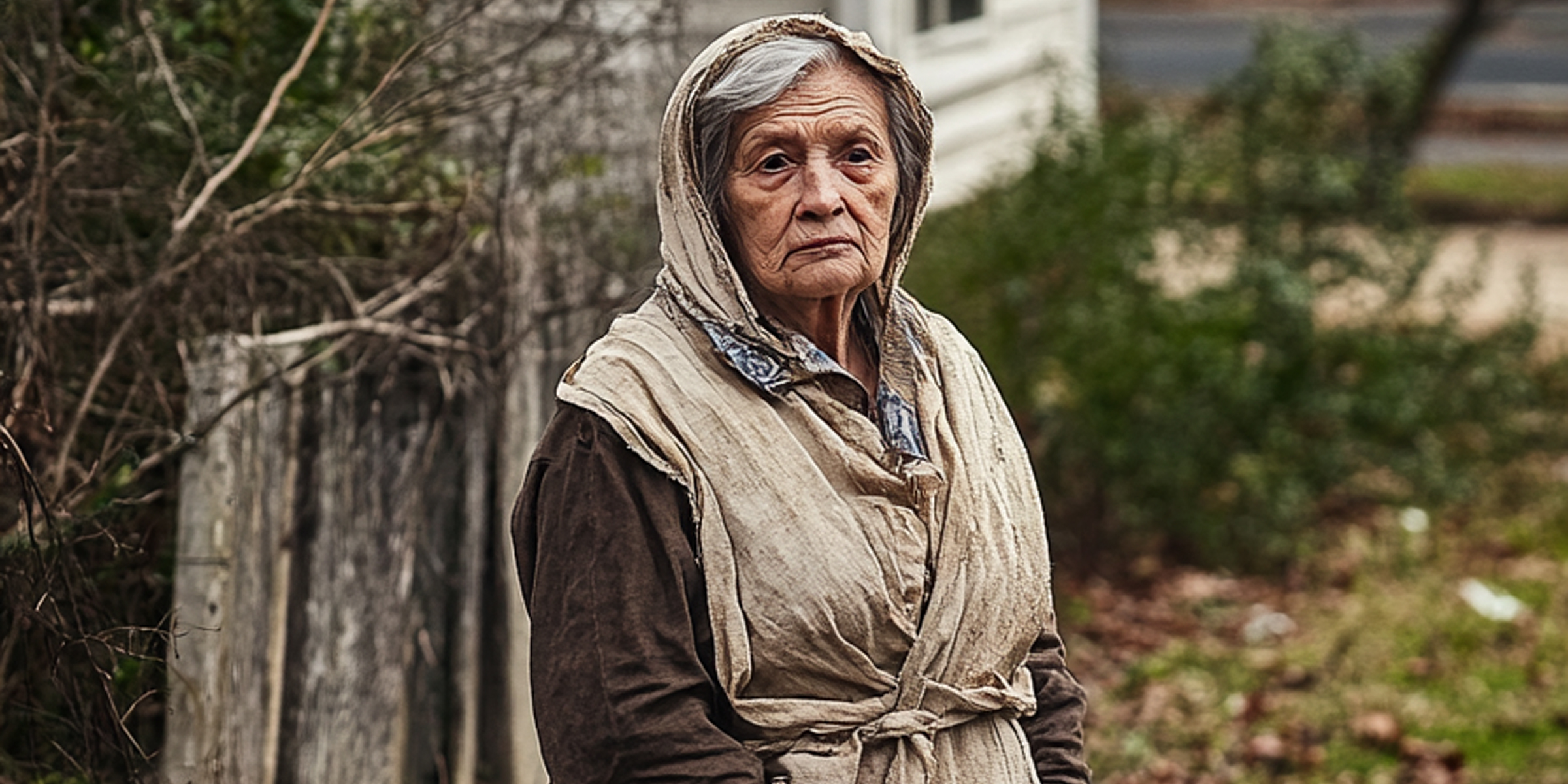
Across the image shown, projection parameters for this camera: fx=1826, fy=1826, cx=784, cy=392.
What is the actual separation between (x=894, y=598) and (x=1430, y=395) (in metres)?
5.86

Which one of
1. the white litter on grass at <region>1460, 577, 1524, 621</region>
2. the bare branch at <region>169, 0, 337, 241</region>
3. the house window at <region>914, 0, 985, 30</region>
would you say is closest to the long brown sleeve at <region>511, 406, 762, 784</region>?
the bare branch at <region>169, 0, 337, 241</region>

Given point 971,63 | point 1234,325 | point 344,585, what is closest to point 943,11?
point 971,63

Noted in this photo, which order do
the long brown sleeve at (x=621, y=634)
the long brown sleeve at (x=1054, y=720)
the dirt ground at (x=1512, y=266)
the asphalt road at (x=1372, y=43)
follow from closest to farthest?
the long brown sleeve at (x=621, y=634) → the long brown sleeve at (x=1054, y=720) → the dirt ground at (x=1512, y=266) → the asphalt road at (x=1372, y=43)

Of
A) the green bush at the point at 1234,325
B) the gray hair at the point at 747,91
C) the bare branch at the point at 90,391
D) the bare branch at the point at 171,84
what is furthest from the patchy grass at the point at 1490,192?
the gray hair at the point at 747,91

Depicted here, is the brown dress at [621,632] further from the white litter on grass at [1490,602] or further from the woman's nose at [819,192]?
the white litter on grass at [1490,602]

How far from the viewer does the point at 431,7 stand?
416 cm

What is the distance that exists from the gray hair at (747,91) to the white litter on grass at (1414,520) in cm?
559

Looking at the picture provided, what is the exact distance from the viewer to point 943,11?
31.1ft

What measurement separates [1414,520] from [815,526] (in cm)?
574

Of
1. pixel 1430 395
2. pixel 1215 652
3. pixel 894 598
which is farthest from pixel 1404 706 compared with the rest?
pixel 894 598

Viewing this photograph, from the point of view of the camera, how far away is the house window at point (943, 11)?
30.5 ft

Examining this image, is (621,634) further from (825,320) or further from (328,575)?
(328,575)

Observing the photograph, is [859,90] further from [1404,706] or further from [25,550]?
[1404,706]

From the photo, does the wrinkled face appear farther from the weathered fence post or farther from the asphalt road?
the asphalt road
